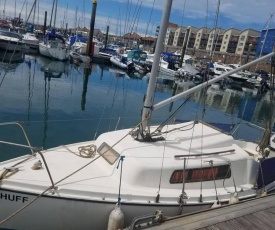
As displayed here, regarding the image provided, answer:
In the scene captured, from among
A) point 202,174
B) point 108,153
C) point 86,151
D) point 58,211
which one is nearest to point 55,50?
point 86,151

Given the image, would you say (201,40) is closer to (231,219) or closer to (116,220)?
(231,219)

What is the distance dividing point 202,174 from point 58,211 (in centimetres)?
355

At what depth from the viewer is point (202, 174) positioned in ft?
23.0

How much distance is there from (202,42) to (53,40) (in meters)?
87.3

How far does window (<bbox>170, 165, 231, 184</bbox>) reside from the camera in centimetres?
674

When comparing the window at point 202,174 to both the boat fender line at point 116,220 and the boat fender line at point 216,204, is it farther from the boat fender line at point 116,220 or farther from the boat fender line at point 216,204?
the boat fender line at point 116,220

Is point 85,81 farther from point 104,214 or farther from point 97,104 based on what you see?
point 104,214

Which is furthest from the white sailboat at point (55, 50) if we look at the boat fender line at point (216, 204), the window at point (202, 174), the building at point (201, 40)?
the building at point (201, 40)

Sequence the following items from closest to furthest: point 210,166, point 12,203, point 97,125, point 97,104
Result: point 12,203 → point 210,166 → point 97,125 → point 97,104

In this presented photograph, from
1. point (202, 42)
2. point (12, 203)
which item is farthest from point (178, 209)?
point (202, 42)

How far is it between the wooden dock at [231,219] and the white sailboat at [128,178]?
0.48 meters

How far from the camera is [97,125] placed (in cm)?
1565

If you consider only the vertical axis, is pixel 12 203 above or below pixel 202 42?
below

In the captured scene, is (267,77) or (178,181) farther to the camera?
(267,77)
